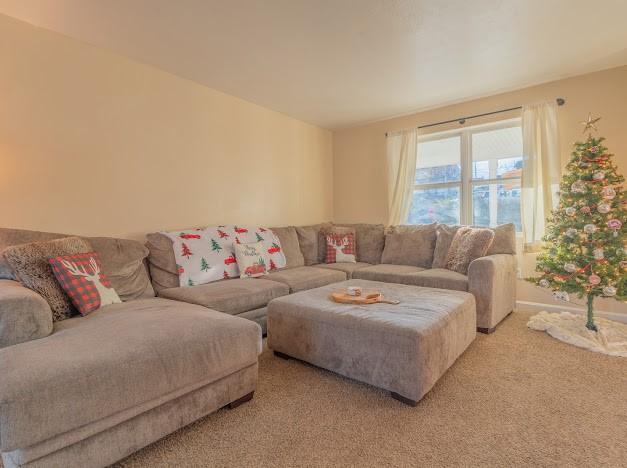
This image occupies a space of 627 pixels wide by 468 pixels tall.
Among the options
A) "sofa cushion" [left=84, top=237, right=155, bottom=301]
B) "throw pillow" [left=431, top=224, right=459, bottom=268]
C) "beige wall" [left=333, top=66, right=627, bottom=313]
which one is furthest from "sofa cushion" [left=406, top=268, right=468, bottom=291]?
"sofa cushion" [left=84, top=237, right=155, bottom=301]

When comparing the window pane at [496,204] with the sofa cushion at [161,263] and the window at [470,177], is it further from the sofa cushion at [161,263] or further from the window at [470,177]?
the sofa cushion at [161,263]

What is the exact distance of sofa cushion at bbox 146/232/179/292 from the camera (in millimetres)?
2674

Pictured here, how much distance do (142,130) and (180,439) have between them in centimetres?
238

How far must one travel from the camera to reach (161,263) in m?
2.70

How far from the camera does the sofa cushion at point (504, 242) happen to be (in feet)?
10.5

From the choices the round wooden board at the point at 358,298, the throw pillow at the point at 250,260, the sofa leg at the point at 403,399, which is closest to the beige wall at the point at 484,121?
the throw pillow at the point at 250,260

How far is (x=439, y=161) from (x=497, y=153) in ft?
2.09

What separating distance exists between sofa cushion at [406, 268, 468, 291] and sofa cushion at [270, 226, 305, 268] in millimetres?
1247

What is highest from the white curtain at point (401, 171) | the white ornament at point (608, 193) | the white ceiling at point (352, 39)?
the white ceiling at point (352, 39)

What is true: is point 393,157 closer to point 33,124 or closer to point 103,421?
point 33,124

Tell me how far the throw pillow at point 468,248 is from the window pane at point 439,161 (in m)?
1.03

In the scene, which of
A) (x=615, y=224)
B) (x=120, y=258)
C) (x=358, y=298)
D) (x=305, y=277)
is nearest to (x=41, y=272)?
(x=120, y=258)

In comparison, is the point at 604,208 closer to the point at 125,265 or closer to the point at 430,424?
the point at 430,424

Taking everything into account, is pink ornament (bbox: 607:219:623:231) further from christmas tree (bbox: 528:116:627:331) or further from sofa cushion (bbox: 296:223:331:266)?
sofa cushion (bbox: 296:223:331:266)
